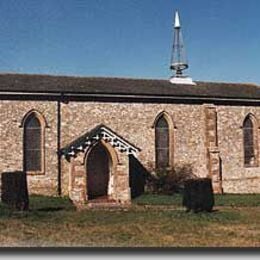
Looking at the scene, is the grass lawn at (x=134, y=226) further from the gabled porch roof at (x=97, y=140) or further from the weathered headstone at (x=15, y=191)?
the gabled porch roof at (x=97, y=140)

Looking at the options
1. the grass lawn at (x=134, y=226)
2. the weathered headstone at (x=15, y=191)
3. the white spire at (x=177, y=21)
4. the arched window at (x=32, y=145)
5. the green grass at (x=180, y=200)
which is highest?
the white spire at (x=177, y=21)

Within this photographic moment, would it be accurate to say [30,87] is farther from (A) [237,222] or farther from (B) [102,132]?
(A) [237,222]

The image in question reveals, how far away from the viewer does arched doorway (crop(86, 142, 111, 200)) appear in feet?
75.2

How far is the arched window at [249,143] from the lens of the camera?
26.1 m

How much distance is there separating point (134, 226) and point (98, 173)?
9.16 meters

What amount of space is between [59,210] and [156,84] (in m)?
10.1

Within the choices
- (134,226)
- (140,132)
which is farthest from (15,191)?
(140,132)

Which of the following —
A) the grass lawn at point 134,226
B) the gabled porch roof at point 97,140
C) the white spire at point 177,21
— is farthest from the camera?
the gabled porch roof at point 97,140

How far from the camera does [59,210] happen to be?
709 inches

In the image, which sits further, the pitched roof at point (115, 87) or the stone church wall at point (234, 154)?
the stone church wall at point (234, 154)

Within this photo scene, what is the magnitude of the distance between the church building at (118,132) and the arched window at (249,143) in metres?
0.05

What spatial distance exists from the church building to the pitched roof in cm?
4

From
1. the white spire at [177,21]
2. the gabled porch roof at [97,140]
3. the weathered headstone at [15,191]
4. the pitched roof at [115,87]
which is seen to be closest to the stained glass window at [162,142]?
the pitched roof at [115,87]

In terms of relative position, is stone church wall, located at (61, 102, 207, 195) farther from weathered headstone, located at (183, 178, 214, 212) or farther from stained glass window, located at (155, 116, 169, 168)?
weathered headstone, located at (183, 178, 214, 212)
